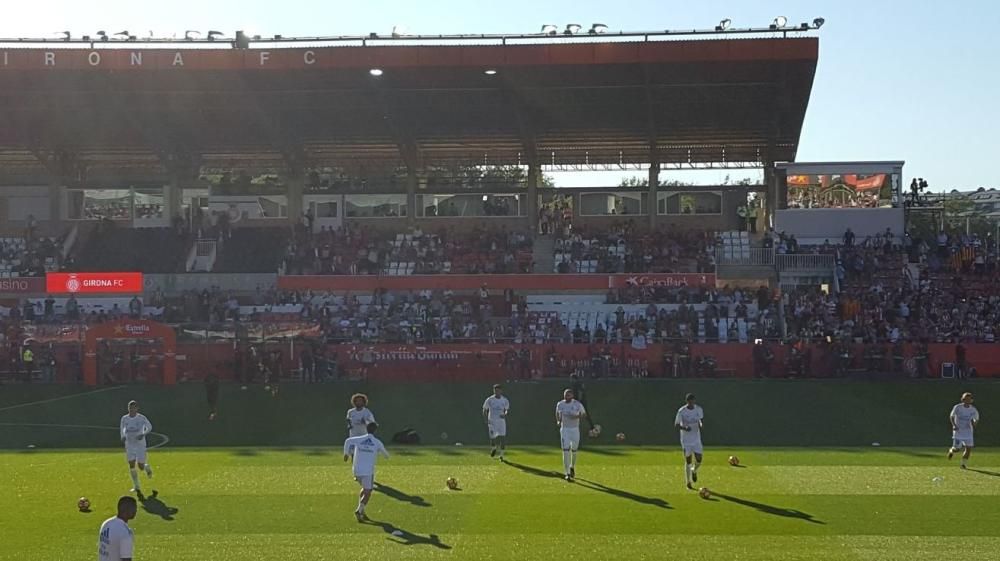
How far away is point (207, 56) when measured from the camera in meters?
47.7

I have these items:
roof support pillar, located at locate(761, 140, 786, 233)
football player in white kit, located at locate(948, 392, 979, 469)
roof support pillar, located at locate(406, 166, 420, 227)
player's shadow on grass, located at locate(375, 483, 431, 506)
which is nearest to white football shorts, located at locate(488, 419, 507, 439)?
player's shadow on grass, located at locate(375, 483, 431, 506)

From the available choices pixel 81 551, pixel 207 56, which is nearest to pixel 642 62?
pixel 207 56

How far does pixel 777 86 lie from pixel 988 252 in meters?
12.4

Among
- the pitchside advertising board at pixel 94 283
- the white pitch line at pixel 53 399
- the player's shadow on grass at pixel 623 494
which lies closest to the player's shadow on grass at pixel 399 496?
the player's shadow on grass at pixel 623 494

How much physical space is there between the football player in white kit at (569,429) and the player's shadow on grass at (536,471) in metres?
0.32

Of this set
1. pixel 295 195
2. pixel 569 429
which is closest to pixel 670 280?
pixel 295 195

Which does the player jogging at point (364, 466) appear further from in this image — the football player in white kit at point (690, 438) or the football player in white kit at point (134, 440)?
the football player in white kit at point (690, 438)

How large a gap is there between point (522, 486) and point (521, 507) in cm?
225

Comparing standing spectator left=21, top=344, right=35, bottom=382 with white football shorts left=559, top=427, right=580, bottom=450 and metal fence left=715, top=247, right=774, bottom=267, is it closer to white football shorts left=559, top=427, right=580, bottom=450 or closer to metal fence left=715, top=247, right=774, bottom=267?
metal fence left=715, top=247, right=774, bottom=267

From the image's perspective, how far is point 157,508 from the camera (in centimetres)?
1939

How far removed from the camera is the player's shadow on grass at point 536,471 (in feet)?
74.8

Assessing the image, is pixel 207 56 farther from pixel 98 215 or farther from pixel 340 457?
pixel 340 457

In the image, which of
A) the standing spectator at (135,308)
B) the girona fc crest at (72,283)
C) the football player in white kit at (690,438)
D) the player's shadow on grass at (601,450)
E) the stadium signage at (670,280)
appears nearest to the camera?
the football player in white kit at (690,438)

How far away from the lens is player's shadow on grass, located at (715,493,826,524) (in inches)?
714
